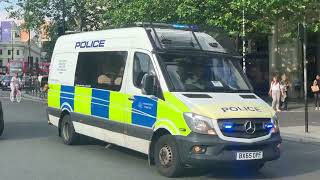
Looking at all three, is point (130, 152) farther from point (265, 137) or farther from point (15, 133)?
point (15, 133)

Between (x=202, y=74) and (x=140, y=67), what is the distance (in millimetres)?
1115

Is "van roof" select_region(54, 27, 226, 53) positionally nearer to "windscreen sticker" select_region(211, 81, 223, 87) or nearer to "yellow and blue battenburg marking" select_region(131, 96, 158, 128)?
"windscreen sticker" select_region(211, 81, 223, 87)

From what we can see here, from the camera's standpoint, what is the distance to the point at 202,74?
9.66 m

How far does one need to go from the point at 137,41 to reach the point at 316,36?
26.2 meters

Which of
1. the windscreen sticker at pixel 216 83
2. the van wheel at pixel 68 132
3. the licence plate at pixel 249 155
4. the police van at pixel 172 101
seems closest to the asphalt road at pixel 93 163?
the van wheel at pixel 68 132

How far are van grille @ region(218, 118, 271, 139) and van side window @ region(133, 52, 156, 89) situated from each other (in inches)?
69.6

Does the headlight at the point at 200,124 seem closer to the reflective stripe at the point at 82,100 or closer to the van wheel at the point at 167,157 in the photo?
the van wheel at the point at 167,157

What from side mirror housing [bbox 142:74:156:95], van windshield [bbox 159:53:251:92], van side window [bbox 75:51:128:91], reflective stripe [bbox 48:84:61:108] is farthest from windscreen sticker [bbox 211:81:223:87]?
reflective stripe [bbox 48:84:61:108]

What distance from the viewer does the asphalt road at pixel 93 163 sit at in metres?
9.23

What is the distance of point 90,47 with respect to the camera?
1202 cm

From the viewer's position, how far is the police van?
8602mm

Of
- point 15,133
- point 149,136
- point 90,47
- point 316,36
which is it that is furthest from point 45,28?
point 149,136

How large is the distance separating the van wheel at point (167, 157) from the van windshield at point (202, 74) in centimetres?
84

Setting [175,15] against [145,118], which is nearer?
[145,118]
